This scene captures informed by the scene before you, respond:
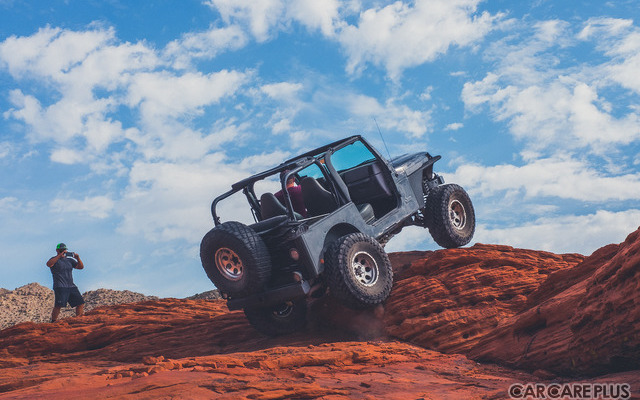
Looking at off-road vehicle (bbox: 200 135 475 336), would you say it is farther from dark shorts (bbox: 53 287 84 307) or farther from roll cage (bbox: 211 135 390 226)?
dark shorts (bbox: 53 287 84 307)

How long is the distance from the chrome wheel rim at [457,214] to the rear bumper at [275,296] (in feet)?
12.7

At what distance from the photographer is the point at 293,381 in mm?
5176

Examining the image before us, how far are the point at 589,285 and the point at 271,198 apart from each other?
4.67 meters

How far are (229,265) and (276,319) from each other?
148 centimetres

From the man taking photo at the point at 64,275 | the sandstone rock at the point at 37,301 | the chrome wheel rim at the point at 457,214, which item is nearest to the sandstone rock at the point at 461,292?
the chrome wheel rim at the point at 457,214

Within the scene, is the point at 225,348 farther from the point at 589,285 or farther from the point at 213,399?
the point at 589,285

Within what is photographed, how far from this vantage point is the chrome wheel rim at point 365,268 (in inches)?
326

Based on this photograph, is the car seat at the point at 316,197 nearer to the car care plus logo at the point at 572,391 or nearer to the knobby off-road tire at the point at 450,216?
the knobby off-road tire at the point at 450,216

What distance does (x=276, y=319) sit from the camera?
9086 millimetres

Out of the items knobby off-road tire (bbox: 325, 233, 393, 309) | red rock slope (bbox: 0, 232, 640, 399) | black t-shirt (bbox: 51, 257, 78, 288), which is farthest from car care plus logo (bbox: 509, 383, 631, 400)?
black t-shirt (bbox: 51, 257, 78, 288)

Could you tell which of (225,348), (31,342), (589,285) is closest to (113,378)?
(225,348)

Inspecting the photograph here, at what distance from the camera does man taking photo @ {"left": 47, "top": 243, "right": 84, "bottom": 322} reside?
11164mm

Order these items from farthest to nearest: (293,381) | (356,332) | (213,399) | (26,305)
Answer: (26,305) < (356,332) < (293,381) < (213,399)

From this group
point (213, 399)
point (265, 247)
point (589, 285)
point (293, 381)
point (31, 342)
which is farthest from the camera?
point (31, 342)
